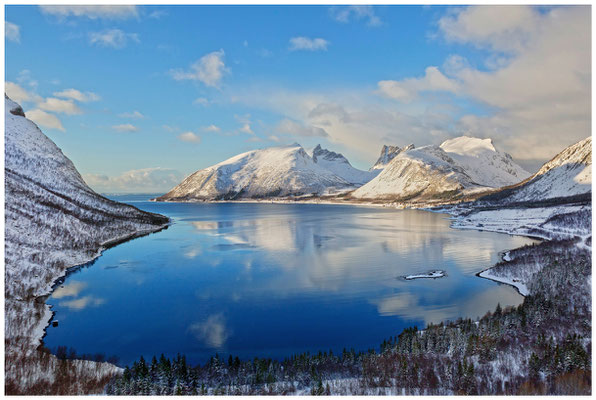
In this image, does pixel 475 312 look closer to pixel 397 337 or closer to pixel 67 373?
pixel 397 337

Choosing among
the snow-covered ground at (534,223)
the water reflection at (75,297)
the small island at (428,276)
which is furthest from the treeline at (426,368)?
the snow-covered ground at (534,223)

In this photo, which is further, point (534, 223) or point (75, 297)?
point (534, 223)

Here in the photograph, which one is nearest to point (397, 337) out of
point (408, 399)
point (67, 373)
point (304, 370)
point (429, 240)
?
point (304, 370)

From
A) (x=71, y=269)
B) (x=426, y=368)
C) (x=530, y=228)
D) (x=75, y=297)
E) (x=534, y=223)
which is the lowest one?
(x=75, y=297)

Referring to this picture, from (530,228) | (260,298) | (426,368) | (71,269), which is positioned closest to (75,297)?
(71,269)

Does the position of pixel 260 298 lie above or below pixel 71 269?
below

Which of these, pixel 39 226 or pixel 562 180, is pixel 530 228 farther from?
pixel 562 180
